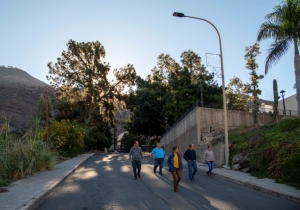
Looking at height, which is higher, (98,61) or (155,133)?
(98,61)

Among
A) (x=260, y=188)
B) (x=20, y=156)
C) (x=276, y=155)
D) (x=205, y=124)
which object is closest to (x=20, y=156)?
(x=20, y=156)

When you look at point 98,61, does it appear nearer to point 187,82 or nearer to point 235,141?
point 187,82

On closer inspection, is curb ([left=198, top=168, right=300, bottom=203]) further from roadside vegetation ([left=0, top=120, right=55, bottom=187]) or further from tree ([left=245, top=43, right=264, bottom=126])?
tree ([left=245, top=43, right=264, bottom=126])

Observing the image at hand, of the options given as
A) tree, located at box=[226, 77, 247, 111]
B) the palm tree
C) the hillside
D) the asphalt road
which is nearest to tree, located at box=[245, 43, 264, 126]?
tree, located at box=[226, 77, 247, 111]

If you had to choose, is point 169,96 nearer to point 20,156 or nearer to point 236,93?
point 236,93

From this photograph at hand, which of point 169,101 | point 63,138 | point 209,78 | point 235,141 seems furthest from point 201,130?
point 209,78

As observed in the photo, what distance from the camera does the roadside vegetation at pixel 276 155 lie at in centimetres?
1178

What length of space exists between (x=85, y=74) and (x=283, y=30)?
1349 inches

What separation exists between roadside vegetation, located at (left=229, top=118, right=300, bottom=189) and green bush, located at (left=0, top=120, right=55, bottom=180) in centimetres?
1018

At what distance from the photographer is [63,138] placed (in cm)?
2925

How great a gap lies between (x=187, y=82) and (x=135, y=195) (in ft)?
112

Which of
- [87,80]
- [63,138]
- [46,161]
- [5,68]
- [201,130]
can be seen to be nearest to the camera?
[46,161]

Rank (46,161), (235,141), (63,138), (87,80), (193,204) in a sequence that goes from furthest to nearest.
Answer: (87,80) → (63,138) → (235,141) → (46,161) → (193,204)

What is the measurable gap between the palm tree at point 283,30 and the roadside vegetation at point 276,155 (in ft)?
15.4
